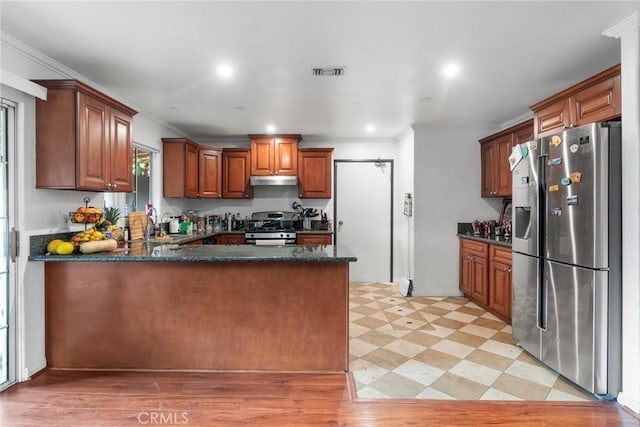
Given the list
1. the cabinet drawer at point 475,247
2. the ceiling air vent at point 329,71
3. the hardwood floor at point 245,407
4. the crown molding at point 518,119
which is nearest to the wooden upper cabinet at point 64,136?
the hardwood floor at point 245,407

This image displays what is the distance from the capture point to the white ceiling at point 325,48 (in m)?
1.98

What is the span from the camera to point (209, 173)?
5102 mm

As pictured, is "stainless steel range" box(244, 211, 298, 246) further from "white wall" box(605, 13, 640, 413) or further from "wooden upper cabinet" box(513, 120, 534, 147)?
"white wall" box(605, 13, 640, 413)

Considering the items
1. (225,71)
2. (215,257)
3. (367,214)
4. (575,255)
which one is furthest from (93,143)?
(367,214)

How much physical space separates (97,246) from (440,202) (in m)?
4.06

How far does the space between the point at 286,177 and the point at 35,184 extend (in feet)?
10.2

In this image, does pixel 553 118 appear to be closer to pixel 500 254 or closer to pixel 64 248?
pixel 500 254

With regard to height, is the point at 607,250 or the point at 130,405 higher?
the point at 607,250

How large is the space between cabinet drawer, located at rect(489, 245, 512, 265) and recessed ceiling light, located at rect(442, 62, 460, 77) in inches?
74.3

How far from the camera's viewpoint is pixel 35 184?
248cm

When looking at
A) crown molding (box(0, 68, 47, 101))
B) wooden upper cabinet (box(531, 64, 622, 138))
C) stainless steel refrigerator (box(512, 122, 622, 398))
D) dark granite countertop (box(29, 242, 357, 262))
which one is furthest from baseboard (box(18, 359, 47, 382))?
wooden upper cabinet (box(531, 64, 622, 138))

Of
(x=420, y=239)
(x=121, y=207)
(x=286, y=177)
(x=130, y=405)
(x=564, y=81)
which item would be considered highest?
(x=564, y=81)

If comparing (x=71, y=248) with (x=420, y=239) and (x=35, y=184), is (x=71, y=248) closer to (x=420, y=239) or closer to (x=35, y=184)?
(x=35, y=184)

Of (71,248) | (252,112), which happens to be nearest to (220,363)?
(71,248)
